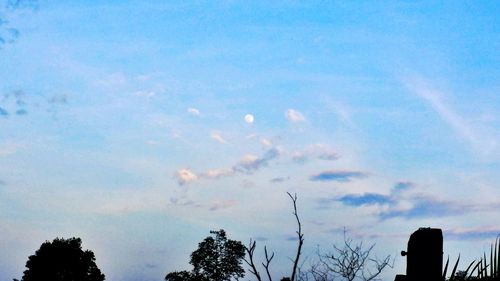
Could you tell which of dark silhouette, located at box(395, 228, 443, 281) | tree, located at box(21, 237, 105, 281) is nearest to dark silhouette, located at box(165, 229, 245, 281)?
tree, located at box(21, 237, 105, 281)

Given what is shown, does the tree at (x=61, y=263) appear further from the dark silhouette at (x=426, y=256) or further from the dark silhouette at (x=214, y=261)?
the dark silhouette at (x=426, y=256)

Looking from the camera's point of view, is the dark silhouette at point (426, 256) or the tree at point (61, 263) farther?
the tree at point (61, 263)

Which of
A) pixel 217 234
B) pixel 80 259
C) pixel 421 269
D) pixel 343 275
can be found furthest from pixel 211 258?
pixel 421 269

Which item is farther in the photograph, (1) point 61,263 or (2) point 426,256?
(1) point 61,263

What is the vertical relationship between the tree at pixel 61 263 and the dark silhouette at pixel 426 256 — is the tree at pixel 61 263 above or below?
above

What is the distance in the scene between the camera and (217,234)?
60.9m

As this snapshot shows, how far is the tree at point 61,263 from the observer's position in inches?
1919

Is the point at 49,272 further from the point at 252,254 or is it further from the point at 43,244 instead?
the point at 252,254

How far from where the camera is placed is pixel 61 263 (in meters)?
49.3

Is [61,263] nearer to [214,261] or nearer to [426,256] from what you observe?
[214,261]

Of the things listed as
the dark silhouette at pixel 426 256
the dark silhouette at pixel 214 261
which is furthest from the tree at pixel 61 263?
the dark silhouette at pixel 426 256

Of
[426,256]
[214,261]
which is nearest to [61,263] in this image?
[214,261]

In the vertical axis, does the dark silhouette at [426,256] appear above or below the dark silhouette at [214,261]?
below

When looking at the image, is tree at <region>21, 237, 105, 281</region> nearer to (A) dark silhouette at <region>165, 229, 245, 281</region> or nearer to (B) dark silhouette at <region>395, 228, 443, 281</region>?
(A) dark silhouette at <region>165, 229, 245, 281</region>
